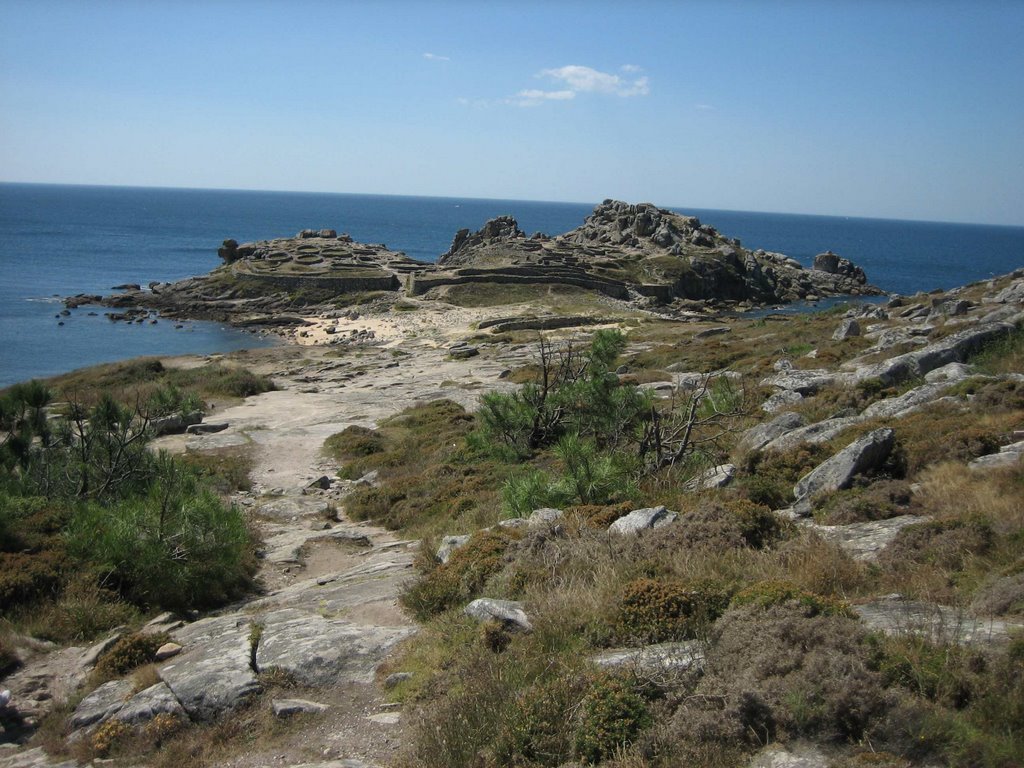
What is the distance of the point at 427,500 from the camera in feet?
51.7

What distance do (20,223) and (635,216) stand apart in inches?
5573

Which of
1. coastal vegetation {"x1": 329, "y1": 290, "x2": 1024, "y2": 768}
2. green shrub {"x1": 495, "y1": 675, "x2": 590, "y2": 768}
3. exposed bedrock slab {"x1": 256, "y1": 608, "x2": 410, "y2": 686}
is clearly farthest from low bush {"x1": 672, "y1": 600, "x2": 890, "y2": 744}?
exposed bedrock slab {"x1": 256, "y1": 608, "x2": 410, "y2": 686}

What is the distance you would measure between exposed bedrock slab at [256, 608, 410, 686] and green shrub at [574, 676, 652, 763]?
9.09 feet

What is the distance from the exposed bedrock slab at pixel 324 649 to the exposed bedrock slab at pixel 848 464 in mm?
5976

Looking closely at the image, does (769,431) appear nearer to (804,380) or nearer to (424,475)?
(804,380)

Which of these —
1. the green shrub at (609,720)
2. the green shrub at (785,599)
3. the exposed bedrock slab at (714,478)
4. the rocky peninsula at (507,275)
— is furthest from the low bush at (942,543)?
the rocky peninsula at (507,275)

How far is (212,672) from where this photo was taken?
290 inches

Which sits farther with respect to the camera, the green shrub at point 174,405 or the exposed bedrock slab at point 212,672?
the green shrub at point 174,405

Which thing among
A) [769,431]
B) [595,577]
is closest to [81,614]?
[595,577]

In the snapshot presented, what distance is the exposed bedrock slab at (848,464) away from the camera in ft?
32.6

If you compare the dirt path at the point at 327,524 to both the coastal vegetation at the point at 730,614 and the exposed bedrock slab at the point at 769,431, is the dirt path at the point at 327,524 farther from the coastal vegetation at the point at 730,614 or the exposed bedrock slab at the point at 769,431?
the exposed bedrock slab at the point at 769,431

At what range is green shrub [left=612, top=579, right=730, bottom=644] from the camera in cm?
617

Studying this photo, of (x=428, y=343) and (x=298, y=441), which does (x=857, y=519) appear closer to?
(x=298, y=441)

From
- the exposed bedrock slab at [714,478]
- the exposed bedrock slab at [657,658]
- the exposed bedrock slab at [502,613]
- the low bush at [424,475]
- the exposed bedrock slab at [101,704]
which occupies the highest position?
the exposed bedrock slab at [657,658]
